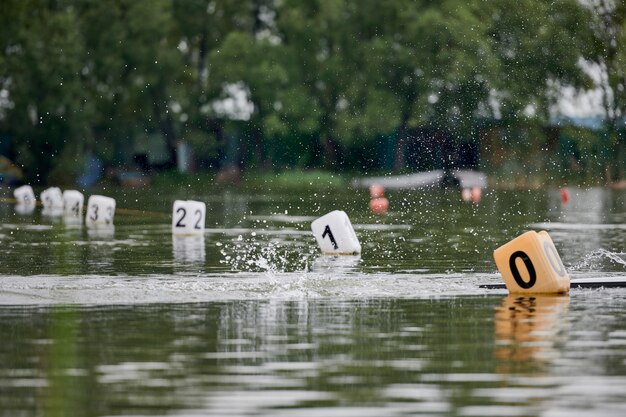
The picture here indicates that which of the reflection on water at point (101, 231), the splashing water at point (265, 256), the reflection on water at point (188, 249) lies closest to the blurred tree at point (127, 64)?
the reflection on water at point (101, 231)

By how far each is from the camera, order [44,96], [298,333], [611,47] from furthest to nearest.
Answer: [44,96] → [611,47] → [298,333]

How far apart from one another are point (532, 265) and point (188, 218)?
19281mm

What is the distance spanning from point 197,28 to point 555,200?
42.9 meters

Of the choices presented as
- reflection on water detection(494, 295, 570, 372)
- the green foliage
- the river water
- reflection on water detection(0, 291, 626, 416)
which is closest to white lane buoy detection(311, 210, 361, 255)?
the river water

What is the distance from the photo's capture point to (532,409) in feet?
40.4

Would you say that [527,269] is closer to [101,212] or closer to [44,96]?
[101,212]

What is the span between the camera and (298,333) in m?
17.2

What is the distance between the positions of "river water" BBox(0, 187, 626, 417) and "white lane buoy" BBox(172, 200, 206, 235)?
16.6 ft

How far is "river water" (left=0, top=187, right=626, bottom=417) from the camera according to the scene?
12.9 metres

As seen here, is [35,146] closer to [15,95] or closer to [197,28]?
[15,95]

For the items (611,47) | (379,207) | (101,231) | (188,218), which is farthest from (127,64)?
(188,218)

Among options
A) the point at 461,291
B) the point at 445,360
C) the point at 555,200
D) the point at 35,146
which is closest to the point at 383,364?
the point at 445,360

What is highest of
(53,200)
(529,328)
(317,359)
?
(53,200)

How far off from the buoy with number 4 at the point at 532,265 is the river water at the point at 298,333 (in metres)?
0.37
